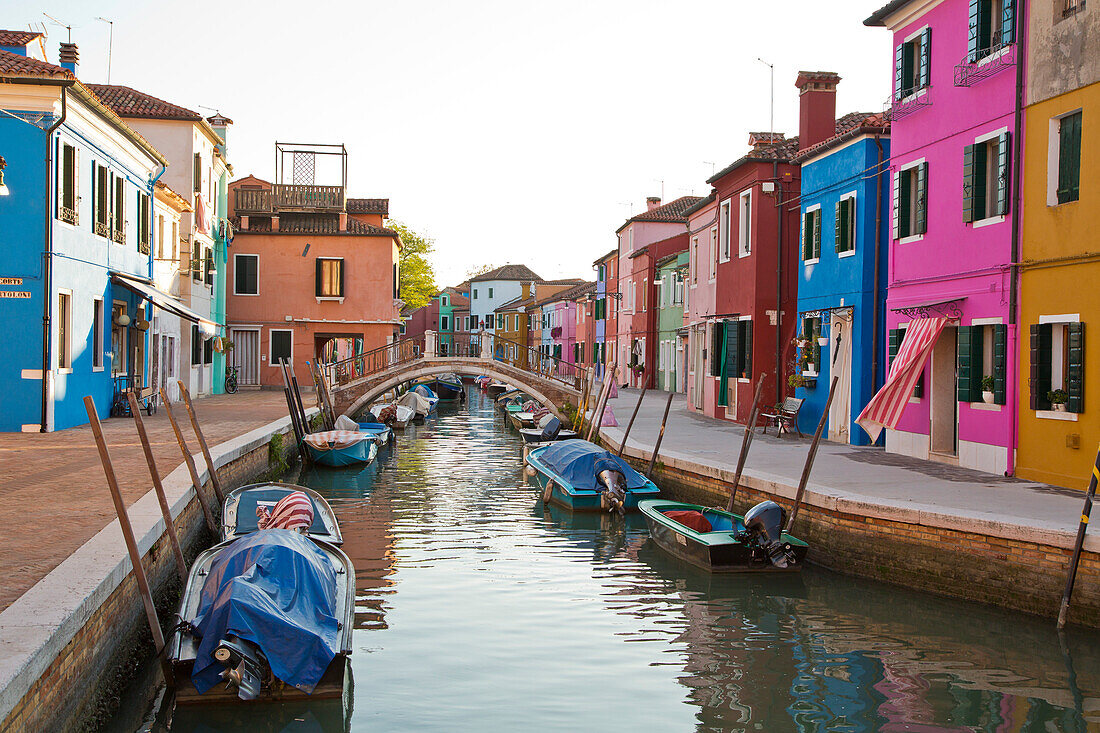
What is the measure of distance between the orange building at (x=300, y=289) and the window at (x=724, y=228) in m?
15.3

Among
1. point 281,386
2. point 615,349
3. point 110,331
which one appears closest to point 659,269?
point 615,349

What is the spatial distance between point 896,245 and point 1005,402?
427cm

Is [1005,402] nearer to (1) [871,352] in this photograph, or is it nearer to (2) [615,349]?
(1) [871,352]

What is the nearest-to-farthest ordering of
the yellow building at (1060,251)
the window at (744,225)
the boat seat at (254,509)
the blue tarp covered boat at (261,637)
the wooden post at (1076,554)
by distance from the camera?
the blue tarp covered boat at (261,637) → the wooden post at (1076,554) → the boat seat at (254,509) → the yellow building at (1060,251) → the window at (744,225)

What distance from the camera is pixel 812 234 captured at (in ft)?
67.4

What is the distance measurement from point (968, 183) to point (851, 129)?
4.76m

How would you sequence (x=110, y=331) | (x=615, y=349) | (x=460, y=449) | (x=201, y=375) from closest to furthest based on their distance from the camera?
(x=110, y=331), (x=460, y=449), (x=201, y=375), (x=615, y=349)

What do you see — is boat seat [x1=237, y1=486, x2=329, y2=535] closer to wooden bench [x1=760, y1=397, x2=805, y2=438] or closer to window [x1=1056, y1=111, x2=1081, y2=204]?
window [x1=1056, y1=111, x2=1081, y2=204]

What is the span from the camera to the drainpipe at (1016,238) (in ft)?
43.0

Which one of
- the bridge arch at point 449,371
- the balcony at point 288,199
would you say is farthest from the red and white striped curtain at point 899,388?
the balcony at point 288,199

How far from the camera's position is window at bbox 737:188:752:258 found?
896 inches

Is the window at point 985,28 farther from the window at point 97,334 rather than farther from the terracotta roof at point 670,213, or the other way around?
the terracotta roof at point 670,213

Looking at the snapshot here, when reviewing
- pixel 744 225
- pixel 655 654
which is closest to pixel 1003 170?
pixel 655 654

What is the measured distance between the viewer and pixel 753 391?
73.2 ft
